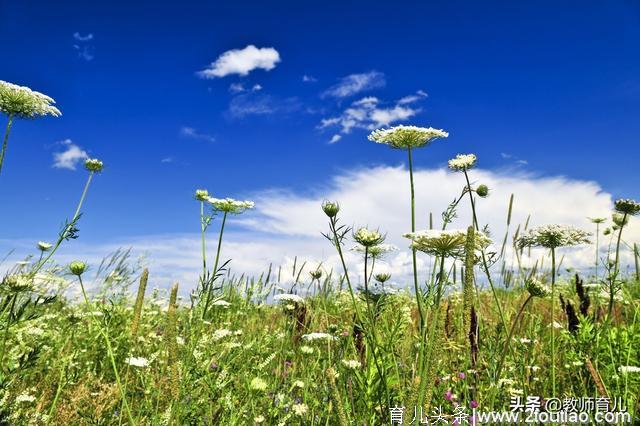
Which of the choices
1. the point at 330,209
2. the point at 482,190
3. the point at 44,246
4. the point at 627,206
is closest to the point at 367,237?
the point at 330,209

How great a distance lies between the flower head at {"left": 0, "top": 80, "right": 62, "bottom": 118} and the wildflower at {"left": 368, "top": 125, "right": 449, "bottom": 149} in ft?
9.11

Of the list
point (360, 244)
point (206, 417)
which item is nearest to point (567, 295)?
point (360, 244)

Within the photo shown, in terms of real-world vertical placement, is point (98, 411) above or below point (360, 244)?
below

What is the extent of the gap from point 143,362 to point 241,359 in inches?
48.0

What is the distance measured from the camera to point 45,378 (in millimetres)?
4602

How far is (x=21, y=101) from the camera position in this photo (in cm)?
410

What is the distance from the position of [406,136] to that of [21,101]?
3.16 m

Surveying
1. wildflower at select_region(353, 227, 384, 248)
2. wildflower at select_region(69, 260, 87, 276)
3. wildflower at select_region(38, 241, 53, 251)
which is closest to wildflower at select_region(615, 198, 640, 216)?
wildflower at select_region(353, 227, 384, 248)

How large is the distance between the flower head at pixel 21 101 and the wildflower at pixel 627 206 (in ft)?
17.4

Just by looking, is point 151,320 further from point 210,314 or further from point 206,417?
point 206,417

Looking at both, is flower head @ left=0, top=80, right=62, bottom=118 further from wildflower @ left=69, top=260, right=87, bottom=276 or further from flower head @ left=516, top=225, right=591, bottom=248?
flower head @ left=516, top=225, right=591, bottom=248

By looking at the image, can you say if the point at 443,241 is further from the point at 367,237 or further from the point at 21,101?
the point at 21,101

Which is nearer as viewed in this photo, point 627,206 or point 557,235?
point 557,235

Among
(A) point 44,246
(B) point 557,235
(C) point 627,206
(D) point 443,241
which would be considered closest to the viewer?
(D) point 443,241
